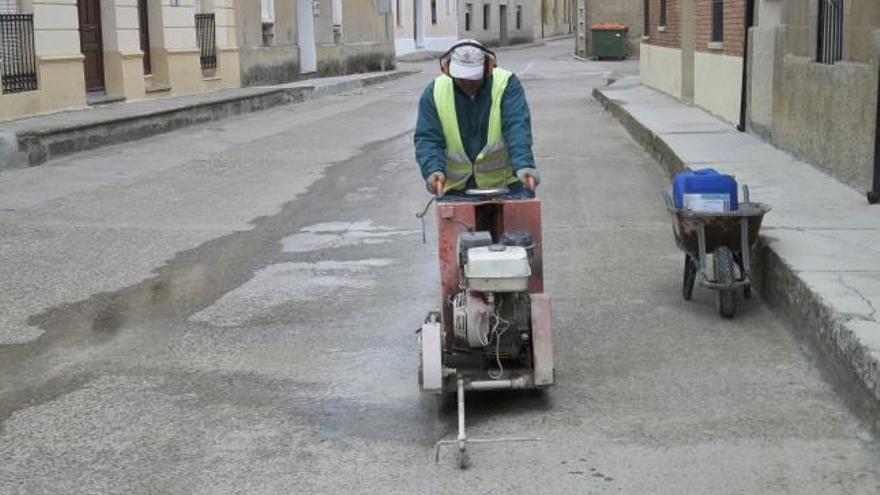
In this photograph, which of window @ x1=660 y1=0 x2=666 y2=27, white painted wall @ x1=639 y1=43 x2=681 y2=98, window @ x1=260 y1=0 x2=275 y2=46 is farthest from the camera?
window @ x1=260 y1=0 x2=275 y2=46

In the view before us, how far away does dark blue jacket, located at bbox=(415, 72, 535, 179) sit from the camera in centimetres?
562

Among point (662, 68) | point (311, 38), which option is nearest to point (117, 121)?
point (662, 68)

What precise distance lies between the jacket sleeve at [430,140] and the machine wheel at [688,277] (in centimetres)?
219

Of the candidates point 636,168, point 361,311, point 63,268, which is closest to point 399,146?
point 636,168

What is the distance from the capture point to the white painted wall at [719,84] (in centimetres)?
1645

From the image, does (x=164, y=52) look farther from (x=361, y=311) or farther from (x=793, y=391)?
(x=793, y=391)

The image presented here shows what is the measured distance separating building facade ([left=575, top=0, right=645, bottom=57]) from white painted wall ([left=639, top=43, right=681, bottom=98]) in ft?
65.6

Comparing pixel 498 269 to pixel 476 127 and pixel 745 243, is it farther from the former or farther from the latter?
pixel 745 243

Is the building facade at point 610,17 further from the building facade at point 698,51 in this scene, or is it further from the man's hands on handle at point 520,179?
the man's hands on handle at point 520,179

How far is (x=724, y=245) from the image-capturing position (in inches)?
274

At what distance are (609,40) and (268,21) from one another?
60.5 feet

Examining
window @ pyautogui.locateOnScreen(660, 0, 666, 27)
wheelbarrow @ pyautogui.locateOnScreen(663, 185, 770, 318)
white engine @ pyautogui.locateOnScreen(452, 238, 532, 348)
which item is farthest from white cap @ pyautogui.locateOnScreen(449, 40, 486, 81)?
window @ pyautogui.locateOnScreen(660, 0, 666, 27)

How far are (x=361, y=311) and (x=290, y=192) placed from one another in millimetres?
5367

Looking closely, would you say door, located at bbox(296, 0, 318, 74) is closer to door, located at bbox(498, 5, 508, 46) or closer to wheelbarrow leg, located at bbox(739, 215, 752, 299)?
wheelbarrow leg, located at bbox(739, 215, 752, 299)
